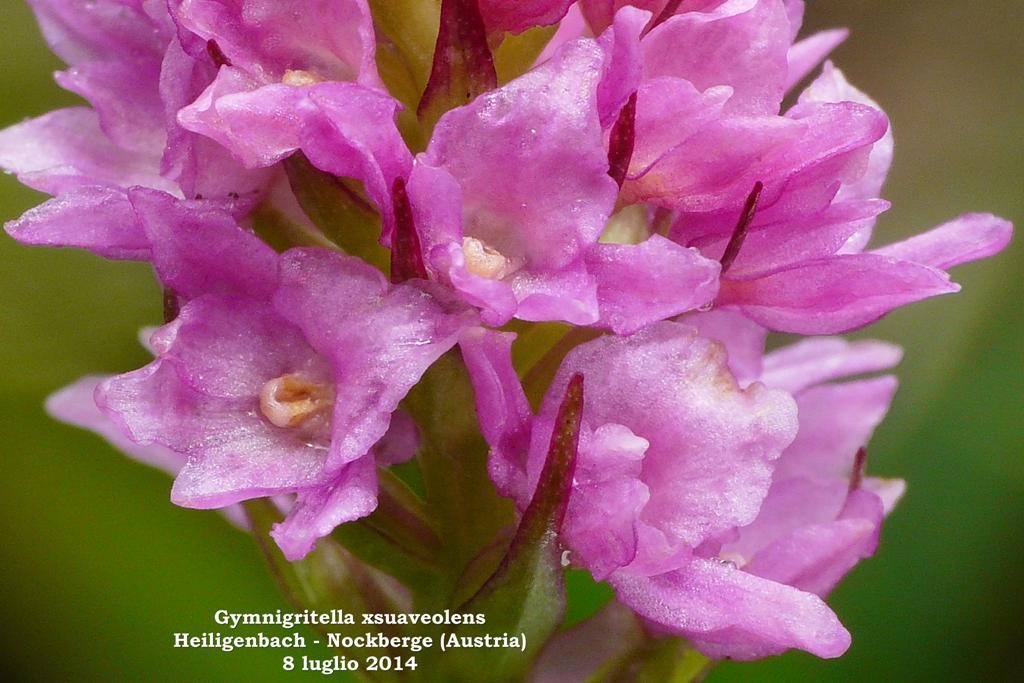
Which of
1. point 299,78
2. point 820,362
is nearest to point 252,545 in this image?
point 820,362

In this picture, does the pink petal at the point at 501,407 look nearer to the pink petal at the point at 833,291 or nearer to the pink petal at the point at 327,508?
the pink petal at the point at 327,508

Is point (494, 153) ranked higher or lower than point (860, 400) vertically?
higher

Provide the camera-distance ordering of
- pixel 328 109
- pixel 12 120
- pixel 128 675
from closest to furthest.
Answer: pixel 328 109, pixel 128 675, pixel 12 120

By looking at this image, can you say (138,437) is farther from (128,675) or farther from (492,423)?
(128,675)

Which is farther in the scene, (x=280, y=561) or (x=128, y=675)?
(x=128, y=675)

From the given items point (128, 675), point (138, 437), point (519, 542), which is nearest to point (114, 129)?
point (138, 437)

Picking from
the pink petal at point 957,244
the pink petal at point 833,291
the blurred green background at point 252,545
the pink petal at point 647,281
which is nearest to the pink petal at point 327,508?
the pink petal at point 647,281
